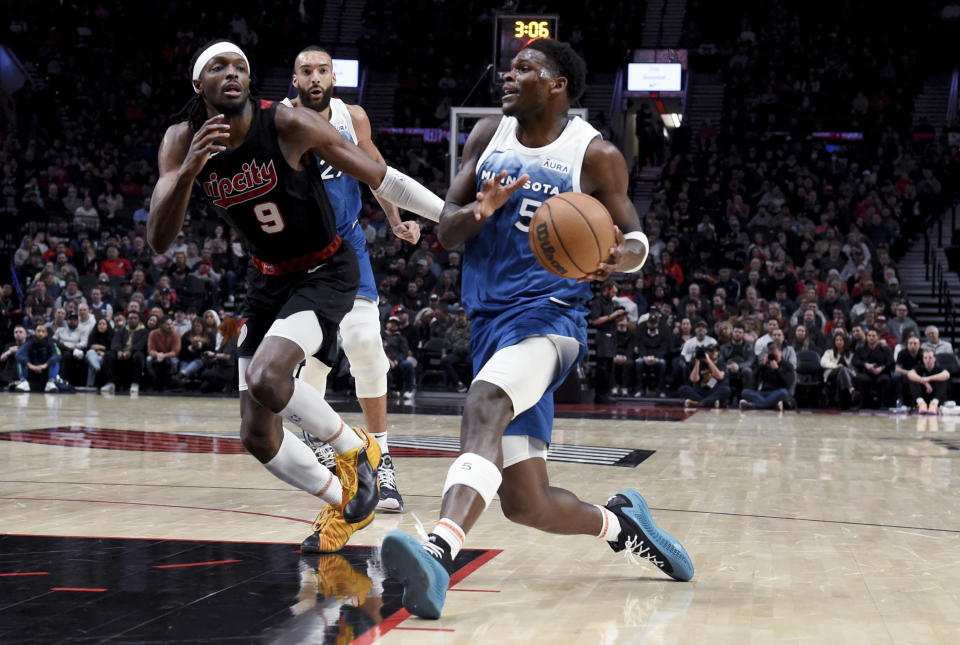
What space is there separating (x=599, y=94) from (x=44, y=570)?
24355mm

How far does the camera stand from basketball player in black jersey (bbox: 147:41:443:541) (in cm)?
431

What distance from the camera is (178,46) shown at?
27266mm

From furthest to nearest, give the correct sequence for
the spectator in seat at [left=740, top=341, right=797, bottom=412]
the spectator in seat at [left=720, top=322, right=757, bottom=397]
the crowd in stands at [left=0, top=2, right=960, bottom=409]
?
the crowd in stands at [left=0, top=2, right=960, bottom=409]
the spectator in seat at [left=720, top=322, right=757, bottom=397]
the spectator in seat at [left=740, top=341, right=797, bottom=412]

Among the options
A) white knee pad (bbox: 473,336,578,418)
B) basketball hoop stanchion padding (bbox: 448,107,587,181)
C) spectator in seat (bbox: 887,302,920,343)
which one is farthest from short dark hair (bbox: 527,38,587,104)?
spectator in seat (bbox: 887,302,920,343)

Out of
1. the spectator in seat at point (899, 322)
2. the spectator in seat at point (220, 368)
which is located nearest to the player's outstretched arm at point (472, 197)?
the spectator in seat at point (220, 368)

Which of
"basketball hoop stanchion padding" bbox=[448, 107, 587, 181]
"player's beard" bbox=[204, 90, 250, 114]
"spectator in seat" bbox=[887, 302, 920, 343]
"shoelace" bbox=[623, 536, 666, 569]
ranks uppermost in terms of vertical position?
"basketball hoop stanchion padding" bbox=[448, 107, 587, 181]

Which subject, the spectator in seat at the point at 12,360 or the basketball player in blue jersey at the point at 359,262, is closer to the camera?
the basketball player in blue jersey at the point at 359,262

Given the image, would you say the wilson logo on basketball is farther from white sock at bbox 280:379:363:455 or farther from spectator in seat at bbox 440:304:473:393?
spectator in seat at bbox 440:304:473:393

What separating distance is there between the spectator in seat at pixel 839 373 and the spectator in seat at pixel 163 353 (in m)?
9.35

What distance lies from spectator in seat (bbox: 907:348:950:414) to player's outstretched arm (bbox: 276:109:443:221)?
11.5 metres

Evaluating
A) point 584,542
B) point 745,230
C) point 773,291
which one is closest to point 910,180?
point 745,230

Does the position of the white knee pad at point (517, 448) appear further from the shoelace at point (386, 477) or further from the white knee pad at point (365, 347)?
the white knee pad at point (365, 347)

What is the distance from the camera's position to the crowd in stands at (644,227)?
51.1ft

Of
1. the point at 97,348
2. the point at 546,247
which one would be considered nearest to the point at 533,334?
the point at 546,247
